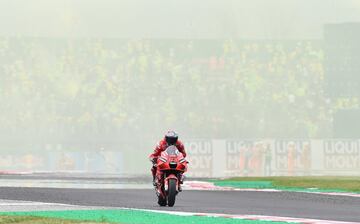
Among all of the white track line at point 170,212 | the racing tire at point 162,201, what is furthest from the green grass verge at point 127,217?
the racing tire at point 162,201

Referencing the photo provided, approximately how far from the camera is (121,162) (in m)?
69.0

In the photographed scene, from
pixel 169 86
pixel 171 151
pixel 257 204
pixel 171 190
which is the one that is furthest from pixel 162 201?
pixel 169 86

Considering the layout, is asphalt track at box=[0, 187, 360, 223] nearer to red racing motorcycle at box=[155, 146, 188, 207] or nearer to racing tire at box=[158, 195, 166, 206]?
racing tire at box=[158, 195, 166, 206]

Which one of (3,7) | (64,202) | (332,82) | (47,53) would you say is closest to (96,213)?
(64,202)

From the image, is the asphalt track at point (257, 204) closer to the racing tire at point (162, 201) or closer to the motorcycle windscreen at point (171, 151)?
the racing tire at point (162, 201)

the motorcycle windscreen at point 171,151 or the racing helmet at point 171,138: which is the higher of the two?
the racing helmet at point 171,138

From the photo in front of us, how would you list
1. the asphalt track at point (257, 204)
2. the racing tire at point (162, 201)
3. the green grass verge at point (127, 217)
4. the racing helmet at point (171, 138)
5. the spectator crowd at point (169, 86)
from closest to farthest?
the green grass verge at point (127, 217) → the asphalt track at point (257, 204) → the racing helmet at point (171, 138) → the racing tire at point (162, 201) → the spectator crowd at point (169, 86)

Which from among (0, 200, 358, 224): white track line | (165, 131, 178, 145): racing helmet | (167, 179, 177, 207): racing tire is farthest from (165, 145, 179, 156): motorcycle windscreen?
(0, 200, 358, 224): white track line

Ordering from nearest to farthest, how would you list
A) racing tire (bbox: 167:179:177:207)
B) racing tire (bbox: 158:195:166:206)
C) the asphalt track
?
the asphalt track, racing tire (bbox: 167:179:177:207), racing tire (bbox: 158:195:166:206)

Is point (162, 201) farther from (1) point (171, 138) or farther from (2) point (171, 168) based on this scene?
(1) point (171, 138)

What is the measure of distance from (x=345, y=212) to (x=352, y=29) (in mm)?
54452

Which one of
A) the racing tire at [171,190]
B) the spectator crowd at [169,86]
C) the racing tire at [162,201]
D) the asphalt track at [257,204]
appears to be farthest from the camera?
the spectator crowd at [169,86]

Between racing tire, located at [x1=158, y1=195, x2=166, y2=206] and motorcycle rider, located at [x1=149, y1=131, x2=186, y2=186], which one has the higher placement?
motorcycle rider, located at [x1=149, y1=131, x2=186, y2=186]

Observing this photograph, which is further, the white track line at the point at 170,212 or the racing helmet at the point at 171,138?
the racing helmet at the point at 171,138
